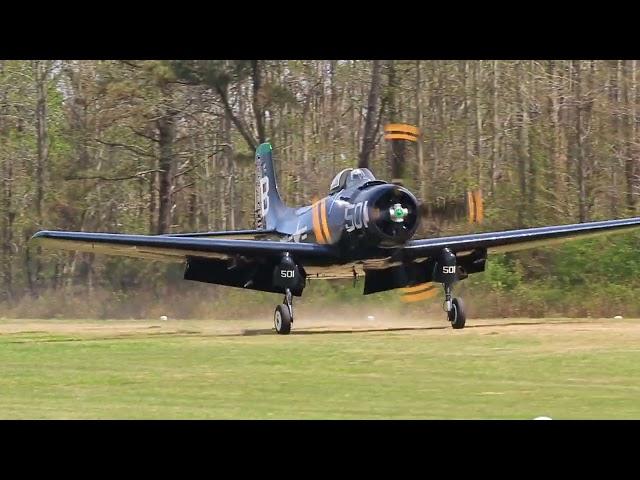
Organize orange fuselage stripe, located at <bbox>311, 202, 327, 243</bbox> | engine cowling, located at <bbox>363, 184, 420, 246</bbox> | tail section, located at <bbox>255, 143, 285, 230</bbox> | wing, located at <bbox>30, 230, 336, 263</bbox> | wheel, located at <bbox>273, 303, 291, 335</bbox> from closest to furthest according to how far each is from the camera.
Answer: wing, located at <bbox>30, 230, 336, 263</bbox>
engine cowling, located at <bbox>363, 184, 420, 246</bbox>
wheel, located at <bbox>273, 303, 291, 335</bbox>
orange fuselage stripe, located at <bbox>311, 202, 327, 243</bbox>
tail section, located at <bbox>255, 143, 285, 230</bbox>

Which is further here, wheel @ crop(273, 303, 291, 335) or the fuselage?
wheel @ crop(273, 303, 291, 335)

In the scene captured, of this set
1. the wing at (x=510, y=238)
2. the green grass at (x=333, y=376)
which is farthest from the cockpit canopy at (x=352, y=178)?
the green grass at (x=333, y=376)

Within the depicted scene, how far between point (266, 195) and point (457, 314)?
24.0ft

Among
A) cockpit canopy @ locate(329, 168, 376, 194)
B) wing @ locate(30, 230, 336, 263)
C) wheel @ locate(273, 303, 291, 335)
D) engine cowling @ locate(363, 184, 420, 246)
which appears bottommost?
wheel @ locate(273, 303, 291, 335)

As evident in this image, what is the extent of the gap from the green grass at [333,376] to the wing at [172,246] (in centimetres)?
188

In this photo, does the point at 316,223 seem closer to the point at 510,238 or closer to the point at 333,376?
the point at 510,238

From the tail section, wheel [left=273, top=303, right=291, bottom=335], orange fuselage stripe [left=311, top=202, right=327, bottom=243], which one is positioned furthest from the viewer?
the tail section

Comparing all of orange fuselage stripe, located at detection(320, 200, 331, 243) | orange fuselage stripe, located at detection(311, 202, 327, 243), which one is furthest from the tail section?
orange fuselage stripe, located at detection(320, 200, 331, 243)

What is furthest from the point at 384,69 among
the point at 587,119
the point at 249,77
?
the point at 587,119

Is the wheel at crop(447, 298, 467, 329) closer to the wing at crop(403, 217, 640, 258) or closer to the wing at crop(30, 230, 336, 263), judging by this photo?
the wing at crop(403, 217, 640, 258)

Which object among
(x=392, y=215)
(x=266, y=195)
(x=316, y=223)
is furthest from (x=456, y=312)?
(x=266, y=195)

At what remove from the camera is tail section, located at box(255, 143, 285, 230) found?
27.0m

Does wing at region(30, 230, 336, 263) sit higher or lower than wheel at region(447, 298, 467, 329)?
higher

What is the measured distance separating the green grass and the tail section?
22.0 feet
